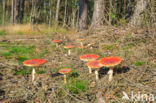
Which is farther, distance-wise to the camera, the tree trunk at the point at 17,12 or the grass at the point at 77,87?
the tree trunk at the point at 17,12

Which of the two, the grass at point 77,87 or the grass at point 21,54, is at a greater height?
the grass at point 21,54

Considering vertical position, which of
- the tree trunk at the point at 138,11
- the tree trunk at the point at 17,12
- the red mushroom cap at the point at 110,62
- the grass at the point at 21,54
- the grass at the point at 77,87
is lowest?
the grass at the point at 77,87

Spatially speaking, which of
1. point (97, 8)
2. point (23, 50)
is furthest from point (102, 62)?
point (97, 8)

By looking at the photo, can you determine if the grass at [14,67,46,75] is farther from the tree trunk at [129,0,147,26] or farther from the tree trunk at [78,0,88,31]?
the tree trunk at [78,0,88,31]

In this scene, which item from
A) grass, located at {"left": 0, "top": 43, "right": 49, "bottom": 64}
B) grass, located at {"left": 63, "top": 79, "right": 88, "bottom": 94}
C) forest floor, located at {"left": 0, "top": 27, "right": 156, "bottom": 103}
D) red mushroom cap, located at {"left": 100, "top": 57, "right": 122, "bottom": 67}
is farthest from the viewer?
grass, located at {"left": 0, "top": 43, "right": 49, "bottom": 64}

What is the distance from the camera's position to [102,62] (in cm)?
270

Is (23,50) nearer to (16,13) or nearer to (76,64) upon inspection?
(76,64)

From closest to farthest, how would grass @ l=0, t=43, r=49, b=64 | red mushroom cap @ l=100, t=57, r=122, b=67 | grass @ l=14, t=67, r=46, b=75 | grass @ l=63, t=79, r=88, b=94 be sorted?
red mushroom cap @ l=100, t=57, r=122, b=67
grass @ l=63, t=79, r=88, b=94
grass @ l=14, t=67, r=46, b=75
grass @ l=0, t=43, r=49, b=64

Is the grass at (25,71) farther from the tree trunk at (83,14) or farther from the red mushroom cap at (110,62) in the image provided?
the tree trunk at (83,14)

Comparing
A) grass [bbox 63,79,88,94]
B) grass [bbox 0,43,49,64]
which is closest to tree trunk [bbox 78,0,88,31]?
grass [bbox 0,43,49,64]

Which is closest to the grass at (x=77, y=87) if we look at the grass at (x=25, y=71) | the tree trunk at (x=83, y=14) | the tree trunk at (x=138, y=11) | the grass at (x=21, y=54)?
the grass at (x=25, y=71)

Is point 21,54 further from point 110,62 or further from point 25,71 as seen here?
point 110,62

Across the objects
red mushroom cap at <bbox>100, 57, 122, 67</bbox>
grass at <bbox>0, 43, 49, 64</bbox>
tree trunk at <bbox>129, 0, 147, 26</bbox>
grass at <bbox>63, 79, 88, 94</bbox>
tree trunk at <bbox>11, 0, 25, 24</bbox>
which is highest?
tree trunk at <bbox>11, 0, 25, 24</bbox>

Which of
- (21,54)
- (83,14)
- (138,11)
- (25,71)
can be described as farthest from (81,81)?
(83,14)
